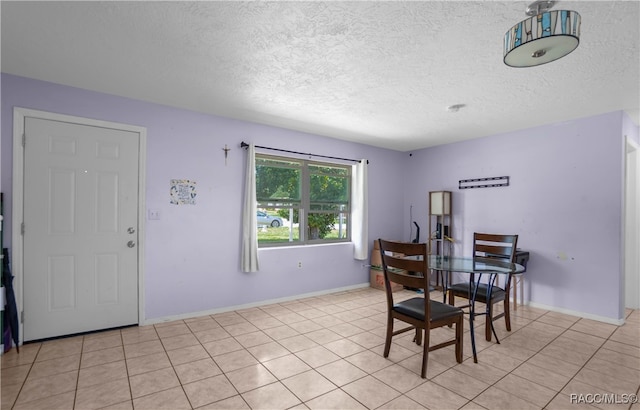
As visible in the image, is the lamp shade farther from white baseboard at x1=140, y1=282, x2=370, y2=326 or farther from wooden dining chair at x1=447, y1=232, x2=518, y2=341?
white baseboard at x1=140, y1=282, x2=370, y2=326

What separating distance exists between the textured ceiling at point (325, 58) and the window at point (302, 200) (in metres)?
0.96

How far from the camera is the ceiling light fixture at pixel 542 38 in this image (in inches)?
56.2

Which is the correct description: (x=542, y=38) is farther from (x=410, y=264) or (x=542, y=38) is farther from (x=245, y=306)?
(x=245, y=306)

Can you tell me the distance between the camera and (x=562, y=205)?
4.00m

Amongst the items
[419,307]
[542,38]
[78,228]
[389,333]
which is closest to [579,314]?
[419,307]

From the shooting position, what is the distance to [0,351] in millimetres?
2639

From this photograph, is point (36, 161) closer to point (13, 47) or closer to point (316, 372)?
point (13, 47)

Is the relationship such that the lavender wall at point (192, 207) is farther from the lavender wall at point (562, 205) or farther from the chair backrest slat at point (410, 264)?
the lavender wall at point (562, 205)

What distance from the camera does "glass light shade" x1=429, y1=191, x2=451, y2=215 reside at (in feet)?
16.9

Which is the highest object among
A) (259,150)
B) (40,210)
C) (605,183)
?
(259,150)

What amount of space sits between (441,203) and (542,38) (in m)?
3.90

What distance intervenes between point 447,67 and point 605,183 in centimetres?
270

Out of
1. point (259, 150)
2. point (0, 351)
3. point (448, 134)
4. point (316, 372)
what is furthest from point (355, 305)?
point (0, 351)

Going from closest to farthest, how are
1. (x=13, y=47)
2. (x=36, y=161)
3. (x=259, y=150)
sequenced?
(x=13, y=47) → (x=36, y=161) → (x=259, y=150)
